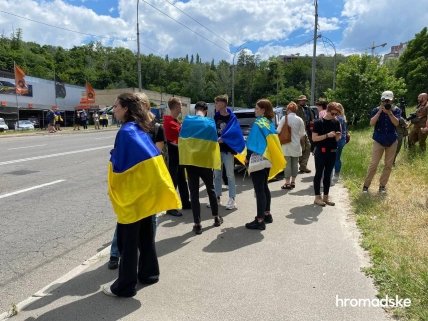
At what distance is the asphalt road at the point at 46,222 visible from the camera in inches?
174

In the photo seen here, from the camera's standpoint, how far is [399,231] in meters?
5.25

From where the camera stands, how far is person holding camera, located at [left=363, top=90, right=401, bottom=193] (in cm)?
720

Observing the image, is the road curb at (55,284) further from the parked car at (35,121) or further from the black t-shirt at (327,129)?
the parked car at (35,121)

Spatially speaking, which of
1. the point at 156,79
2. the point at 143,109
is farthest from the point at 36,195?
the point at 156,79

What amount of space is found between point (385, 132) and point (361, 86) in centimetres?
1864

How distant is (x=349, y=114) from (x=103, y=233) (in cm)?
2237

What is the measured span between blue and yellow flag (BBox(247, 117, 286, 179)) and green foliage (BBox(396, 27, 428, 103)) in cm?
4457

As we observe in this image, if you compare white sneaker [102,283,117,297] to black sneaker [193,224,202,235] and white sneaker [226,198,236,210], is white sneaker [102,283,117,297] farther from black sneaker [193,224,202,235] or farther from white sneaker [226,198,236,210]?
white sneaker [226,198,236,210]

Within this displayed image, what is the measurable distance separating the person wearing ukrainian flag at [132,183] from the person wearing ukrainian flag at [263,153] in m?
2.15

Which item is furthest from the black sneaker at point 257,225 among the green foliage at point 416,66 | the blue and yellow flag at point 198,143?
the green foliage at point 416,66

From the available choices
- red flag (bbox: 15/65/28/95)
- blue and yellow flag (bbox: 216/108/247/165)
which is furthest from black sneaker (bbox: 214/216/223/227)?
red flag (bbox: 15/65/28/95)

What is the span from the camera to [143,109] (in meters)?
3.71

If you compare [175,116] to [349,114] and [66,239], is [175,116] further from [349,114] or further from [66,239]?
[349,114]

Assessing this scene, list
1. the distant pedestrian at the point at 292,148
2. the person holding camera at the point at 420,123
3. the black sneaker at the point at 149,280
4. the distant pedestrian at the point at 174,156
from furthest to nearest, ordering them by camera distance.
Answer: the person holding camera at the point at 420,123 < the distant pedestrian at the point at 292,148 < the distant pedestrian at the point at 174,156 < the black sneaker at the point at 149,280
